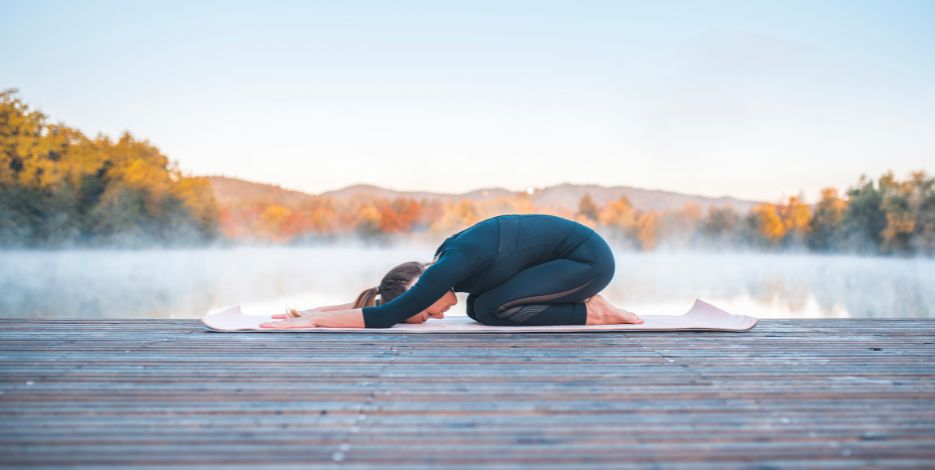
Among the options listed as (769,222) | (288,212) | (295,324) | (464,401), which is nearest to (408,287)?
(295,324)

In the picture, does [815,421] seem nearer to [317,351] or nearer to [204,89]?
[317,351]

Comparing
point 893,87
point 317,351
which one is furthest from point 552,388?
point 893,87

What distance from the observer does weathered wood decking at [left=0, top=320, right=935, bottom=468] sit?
1246 millimetres

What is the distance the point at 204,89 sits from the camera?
75.2 ft

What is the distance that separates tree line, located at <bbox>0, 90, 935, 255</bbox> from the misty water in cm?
104

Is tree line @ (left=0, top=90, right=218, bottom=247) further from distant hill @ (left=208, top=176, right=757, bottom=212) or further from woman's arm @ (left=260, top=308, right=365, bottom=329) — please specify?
woman's arm @ (left=260, top=308, right=365, bottom=329)

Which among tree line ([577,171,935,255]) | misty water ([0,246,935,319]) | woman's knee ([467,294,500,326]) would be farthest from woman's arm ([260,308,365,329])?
tree line ([577,171,935,255])

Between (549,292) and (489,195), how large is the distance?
26.3m

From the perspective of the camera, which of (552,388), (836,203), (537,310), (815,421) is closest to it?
(815,421)

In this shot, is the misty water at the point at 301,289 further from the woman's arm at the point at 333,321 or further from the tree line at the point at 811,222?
the woman's arm at the point at 333,321

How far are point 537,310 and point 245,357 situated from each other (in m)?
1.28

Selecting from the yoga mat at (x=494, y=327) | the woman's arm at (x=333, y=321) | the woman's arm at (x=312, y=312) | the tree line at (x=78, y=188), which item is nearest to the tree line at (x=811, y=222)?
the tree line at (x=78, y=188)

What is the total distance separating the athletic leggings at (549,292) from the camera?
9.06 ft

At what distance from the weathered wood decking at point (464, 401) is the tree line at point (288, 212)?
23.0 meters
